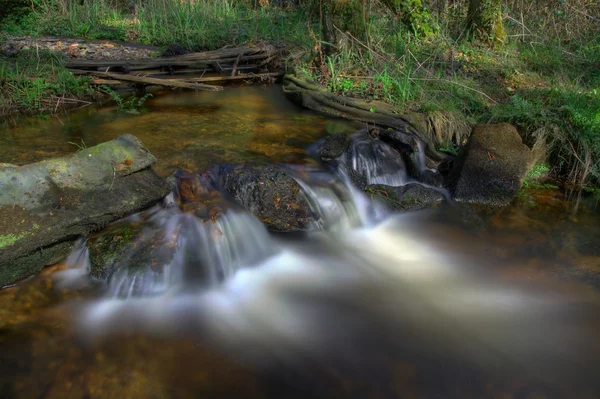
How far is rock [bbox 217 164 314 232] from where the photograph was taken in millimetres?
4492

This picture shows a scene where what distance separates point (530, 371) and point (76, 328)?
311 centimetres

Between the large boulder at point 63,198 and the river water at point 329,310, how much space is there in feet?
0.55

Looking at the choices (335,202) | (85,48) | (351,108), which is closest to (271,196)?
(335,202)

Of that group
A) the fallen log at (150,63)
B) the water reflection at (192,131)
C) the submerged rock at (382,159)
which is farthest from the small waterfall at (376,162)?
the fallen log at (150,63)

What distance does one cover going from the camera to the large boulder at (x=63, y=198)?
3480 mm

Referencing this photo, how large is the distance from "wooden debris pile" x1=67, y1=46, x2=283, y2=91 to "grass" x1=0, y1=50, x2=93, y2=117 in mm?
317

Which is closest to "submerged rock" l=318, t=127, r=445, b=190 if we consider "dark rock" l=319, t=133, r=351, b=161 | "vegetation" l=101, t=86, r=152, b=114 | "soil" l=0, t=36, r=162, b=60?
"dark rock" l=319, t=133, r=351, b=161

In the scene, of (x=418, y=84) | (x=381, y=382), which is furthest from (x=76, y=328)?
(x=418, y=84)

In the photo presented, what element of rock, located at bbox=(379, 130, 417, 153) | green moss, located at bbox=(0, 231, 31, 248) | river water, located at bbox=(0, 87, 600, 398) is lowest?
river water, located at bbox=(0, 87, 600, 398)

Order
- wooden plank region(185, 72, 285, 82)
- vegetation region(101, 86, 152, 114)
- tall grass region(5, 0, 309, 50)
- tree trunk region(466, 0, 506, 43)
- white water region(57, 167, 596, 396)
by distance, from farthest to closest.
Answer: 1. tall grass region(5, 0, 309, 50)
2. tree trunk region(466, 0, 506, 43)
3. wooden plank region(185, 72, 285, 82)
4. vegetation region(101, 86, 152, 114)
5. white water region(57, 167, 596, 396)

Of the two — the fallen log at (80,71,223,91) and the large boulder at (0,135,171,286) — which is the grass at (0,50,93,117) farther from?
the large boulder at (0,135,171,286)

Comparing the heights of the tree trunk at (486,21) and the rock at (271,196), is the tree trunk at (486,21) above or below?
above

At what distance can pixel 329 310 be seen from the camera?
144 inches

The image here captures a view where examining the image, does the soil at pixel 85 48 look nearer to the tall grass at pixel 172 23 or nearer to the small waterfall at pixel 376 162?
the tall grass at pixel 172 23
